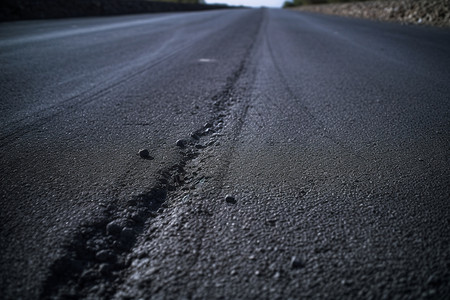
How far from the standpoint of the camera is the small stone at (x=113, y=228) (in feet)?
3.58

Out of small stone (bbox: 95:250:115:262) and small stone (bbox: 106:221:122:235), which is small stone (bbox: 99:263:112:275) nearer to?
small stone (bbox: 95:250:115:262)

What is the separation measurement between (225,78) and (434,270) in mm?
2984

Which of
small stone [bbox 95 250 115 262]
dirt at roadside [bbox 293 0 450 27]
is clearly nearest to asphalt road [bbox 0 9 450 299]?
small stone [bbox 95 250 115 262]

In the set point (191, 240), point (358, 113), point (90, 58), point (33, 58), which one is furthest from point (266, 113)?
point (33, 58)

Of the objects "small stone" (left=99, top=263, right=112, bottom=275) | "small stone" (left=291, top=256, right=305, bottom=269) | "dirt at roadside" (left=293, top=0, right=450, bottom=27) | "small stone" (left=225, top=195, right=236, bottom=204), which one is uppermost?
"dirt at roadside" (left=293, top=0, right=450, bottom=27)

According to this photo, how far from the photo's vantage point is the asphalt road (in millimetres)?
906

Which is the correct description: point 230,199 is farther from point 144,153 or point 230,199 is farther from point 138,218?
point 144,153

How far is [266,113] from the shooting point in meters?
2.34

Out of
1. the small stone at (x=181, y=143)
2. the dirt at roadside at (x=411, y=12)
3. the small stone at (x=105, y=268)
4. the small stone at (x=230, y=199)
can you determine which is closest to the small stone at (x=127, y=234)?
the small stone at (x=105, y=268)

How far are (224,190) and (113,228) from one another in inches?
22.2

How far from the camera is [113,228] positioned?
111cm

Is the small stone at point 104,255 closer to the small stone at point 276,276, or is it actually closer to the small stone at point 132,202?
the small stone at point 132,202

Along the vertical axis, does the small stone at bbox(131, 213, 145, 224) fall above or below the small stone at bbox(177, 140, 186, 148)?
below

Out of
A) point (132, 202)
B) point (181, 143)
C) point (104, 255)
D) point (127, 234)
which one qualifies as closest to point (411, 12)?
point (181, 143)
